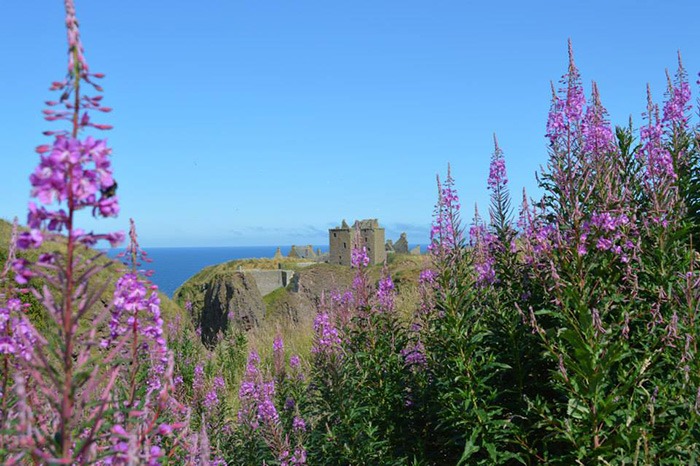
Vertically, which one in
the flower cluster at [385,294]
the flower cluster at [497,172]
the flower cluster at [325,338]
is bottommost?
the flower cluster at [325,338]

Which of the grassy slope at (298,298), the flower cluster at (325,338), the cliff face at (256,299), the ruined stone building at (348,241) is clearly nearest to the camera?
the flower cluster at (325,338)

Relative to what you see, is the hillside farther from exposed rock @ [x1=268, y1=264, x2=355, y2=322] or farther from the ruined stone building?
the ruined stone building

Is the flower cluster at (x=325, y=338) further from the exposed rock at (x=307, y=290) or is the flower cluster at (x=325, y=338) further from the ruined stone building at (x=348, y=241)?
the ruined stone building at (x=348, y=241)

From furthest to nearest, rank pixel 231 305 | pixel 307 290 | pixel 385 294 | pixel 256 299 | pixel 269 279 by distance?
1. pixel 269 279
2. pixel 307 290
3. pixel 256 299
4. pixel 231 305
5. pixel 385 294

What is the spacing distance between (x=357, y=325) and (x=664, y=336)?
9.37 feet

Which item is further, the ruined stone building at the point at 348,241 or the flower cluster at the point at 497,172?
the ruined stone building at the point at 348,241

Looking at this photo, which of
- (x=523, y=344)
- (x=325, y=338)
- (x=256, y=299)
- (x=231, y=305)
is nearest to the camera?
(x=523, y=344)

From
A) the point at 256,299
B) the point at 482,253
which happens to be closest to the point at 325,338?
the point at 482,253

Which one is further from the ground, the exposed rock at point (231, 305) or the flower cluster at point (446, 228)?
the flower cluster at point (446, 228)

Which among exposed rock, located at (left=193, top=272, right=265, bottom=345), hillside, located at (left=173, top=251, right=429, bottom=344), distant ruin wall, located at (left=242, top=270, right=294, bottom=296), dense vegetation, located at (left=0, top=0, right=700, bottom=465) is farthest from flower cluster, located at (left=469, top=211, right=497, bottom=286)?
distant ruin wall, located at (left=242, top=270, right=294, bottom=296)

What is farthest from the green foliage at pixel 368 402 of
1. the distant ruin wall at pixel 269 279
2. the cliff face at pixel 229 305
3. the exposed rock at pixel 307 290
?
the distant ruin wall at pixel 269 279

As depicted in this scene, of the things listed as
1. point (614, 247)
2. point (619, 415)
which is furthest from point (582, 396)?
point (614, 247)

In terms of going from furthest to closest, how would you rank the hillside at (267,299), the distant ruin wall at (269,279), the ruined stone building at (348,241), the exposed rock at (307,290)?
the ruined stone building at (348,241) < the distant ruin wall at (269,279) < the exposed rock at (307,290) < the hillside at (267,299)

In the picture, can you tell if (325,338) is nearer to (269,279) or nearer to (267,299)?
(267,299)
